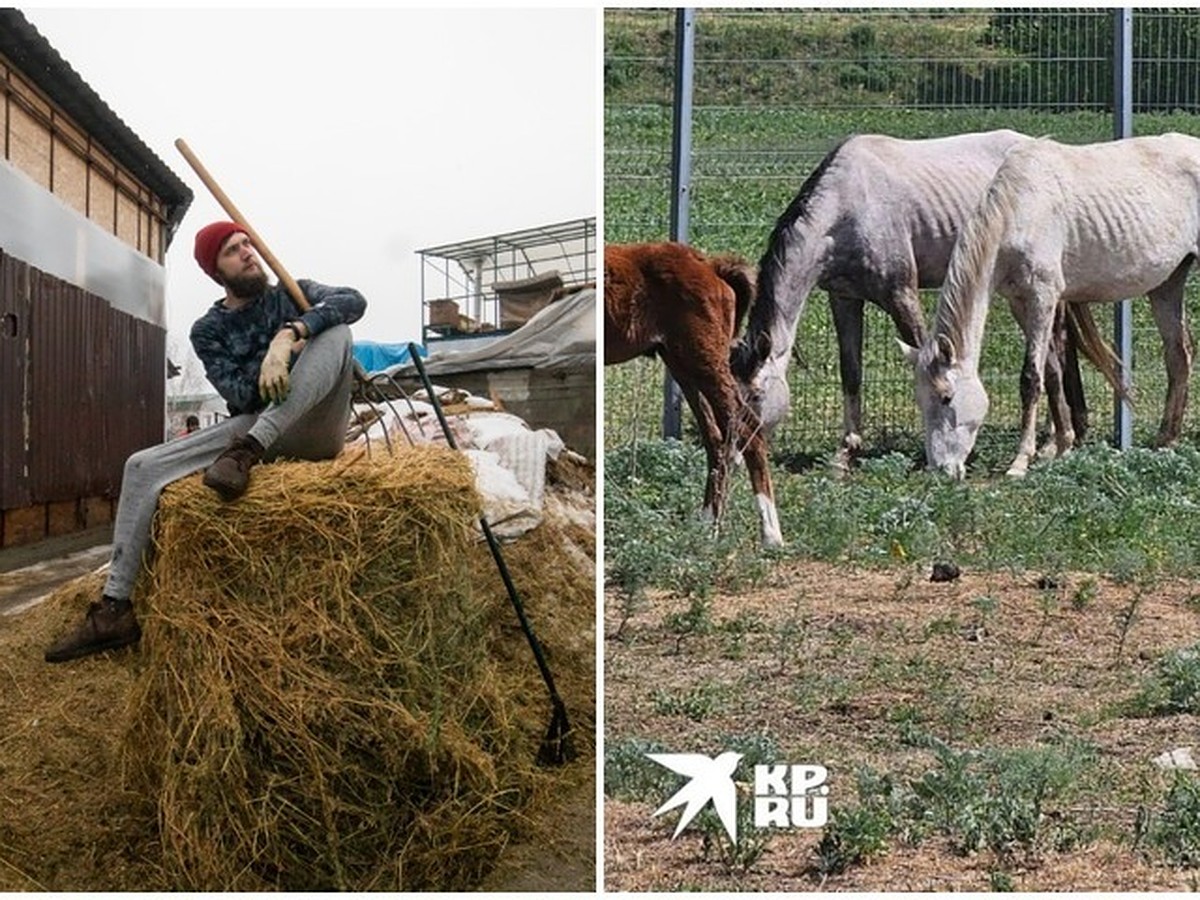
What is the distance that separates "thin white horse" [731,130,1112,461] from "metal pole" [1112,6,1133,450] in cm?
12

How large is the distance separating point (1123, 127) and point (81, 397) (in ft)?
10.7

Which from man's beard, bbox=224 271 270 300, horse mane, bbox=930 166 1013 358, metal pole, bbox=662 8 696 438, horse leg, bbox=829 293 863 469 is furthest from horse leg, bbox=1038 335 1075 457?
man's beard, bbox=224 271 270 300

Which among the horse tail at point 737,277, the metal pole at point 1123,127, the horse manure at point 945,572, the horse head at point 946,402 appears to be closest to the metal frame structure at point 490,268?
the horse tail at point 737,277

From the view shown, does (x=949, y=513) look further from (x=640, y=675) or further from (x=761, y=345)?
(x=640, y=675)

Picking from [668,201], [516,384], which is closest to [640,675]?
Result: [516,384]

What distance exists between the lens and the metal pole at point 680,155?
489cm

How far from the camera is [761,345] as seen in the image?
4980mm

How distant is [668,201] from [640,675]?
4.62ft

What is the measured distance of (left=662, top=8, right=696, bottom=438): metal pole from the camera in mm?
4891

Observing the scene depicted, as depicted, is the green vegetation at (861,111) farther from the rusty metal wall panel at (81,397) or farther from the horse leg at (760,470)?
the rusty metal wall panel at (81,397)

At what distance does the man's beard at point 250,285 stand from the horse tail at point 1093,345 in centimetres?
246

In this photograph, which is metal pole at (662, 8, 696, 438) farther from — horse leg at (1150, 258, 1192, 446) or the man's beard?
horse leg at (1150, 258, 1192, 446)

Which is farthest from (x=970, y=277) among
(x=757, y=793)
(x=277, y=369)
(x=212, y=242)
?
(x=212, y=242)

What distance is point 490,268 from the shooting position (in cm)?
484
